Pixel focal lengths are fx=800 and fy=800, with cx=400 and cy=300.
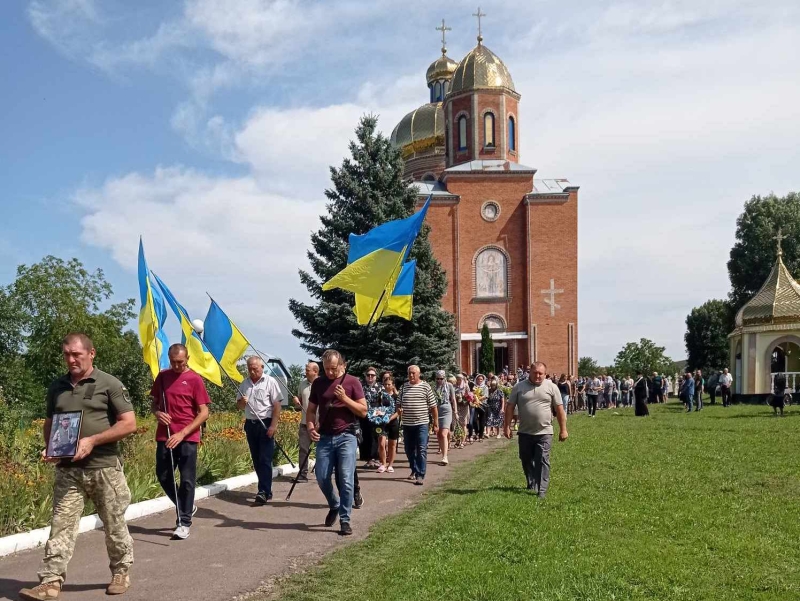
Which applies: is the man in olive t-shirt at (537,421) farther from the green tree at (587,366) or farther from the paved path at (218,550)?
the green tree at (587,366)

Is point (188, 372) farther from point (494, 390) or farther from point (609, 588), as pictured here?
point (494, 390)

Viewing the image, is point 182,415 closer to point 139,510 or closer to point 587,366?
point 139,510

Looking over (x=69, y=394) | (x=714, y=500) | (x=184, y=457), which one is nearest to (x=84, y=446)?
(x=69, y=394)

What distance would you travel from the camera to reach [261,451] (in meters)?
10.0

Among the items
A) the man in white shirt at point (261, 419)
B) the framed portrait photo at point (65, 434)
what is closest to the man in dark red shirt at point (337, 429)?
the man in white shirt at point (261, 419)

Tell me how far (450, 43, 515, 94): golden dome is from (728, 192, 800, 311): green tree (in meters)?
21.4

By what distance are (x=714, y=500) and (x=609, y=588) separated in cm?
393

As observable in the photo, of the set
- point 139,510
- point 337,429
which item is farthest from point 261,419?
point 337,429

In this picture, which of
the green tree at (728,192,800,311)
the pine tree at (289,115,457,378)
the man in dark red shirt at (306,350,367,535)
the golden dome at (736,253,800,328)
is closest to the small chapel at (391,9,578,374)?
the golden dome at (736,253,800,328)

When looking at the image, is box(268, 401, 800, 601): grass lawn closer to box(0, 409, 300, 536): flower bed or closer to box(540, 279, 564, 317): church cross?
box(0, 409, 300, 536): flower bed

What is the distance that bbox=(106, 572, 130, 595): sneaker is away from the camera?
5.99 m

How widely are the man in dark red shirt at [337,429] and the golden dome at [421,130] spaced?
167 ft

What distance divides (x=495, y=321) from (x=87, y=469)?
1555 inches

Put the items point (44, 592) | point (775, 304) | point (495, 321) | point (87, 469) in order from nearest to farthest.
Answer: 1. point (44, 592)
2. point (87, 469)
3. point (775, 304)
4. point (495, 321)
